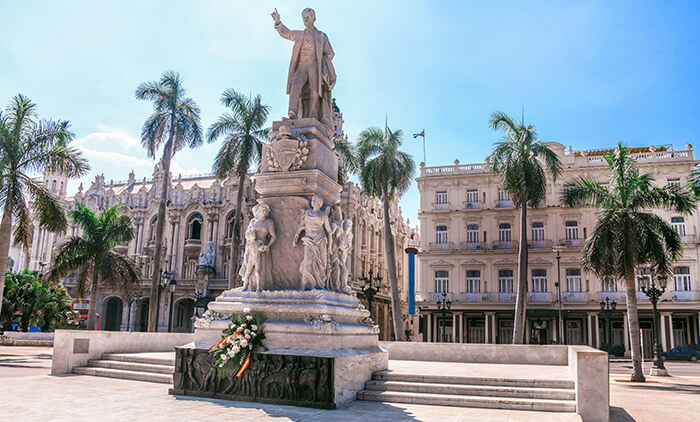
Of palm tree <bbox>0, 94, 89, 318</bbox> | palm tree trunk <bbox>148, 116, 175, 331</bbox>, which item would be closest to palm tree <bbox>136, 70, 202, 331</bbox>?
palm tree trunk <bbox>148, 116, 175, 331</bbox>

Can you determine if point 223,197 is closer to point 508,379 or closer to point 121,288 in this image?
point 121,288

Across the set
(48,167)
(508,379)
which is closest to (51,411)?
(508,379)

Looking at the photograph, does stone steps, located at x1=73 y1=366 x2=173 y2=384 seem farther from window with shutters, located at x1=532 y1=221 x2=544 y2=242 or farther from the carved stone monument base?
window with shutters, located at x1=532 y1=221 x2=544 y2=242

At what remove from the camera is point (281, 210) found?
10.1 meters

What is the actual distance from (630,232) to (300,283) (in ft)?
45.4

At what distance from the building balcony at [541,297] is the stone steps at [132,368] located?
35.1 m

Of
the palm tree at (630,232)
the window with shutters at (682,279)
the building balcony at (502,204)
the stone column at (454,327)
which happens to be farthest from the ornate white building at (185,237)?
the palm tree at (630,232)

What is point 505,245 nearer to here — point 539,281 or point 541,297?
point 539,281

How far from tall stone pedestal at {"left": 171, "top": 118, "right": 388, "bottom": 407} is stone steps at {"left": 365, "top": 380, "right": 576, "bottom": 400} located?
43 centimetres

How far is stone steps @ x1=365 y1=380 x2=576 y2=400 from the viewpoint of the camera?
8.30m

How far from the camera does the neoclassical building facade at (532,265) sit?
39.9m

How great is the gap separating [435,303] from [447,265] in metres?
3.27

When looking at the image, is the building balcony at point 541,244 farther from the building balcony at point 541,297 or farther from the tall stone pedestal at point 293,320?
the tall stone pedestal at point 293,320

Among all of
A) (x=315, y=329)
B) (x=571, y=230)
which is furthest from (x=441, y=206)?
(x=315, y=329)
